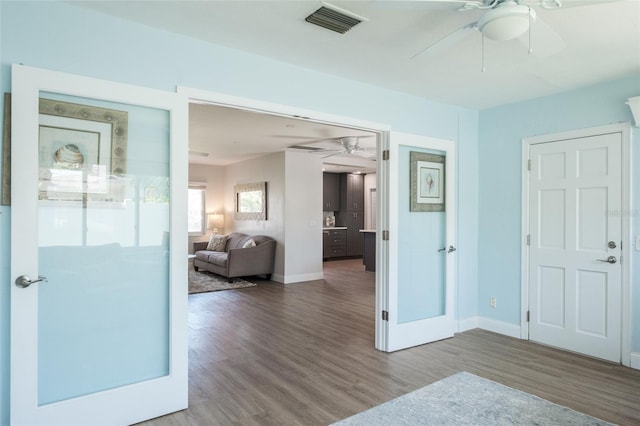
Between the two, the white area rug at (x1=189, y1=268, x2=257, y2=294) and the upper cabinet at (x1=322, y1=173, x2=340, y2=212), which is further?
the upper cabinet at (x1=322, y1=173, x2=340, y2=212)

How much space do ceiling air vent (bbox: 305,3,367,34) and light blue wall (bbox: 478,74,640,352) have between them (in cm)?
261

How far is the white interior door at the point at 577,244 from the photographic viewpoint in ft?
11.6

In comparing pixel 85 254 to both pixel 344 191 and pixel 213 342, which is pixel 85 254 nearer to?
pixel 213 342

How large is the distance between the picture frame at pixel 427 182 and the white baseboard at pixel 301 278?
13.0ft

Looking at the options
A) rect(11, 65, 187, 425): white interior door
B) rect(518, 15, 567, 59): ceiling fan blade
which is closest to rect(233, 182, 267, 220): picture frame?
rect(11, 65, 187, 425): white interior door

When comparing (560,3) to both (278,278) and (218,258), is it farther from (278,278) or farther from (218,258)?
(218,258)

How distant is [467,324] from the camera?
448 centimetres

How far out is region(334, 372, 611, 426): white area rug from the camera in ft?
8.00

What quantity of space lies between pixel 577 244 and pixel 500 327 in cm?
125

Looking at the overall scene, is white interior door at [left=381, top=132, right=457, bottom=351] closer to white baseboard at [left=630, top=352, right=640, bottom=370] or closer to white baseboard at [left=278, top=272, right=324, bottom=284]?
white baseboard at [left=630, top=352, right=640, bottom=370]

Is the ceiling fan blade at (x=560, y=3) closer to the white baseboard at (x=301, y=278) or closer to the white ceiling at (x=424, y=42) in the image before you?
the white ceiling at (x=424, y=42)

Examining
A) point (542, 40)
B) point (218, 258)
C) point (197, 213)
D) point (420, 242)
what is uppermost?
point (542, 40)

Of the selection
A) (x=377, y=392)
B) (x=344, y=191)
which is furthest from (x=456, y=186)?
(x=344, y=191)

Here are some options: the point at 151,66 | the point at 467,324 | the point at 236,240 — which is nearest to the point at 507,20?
the point at 151,66
